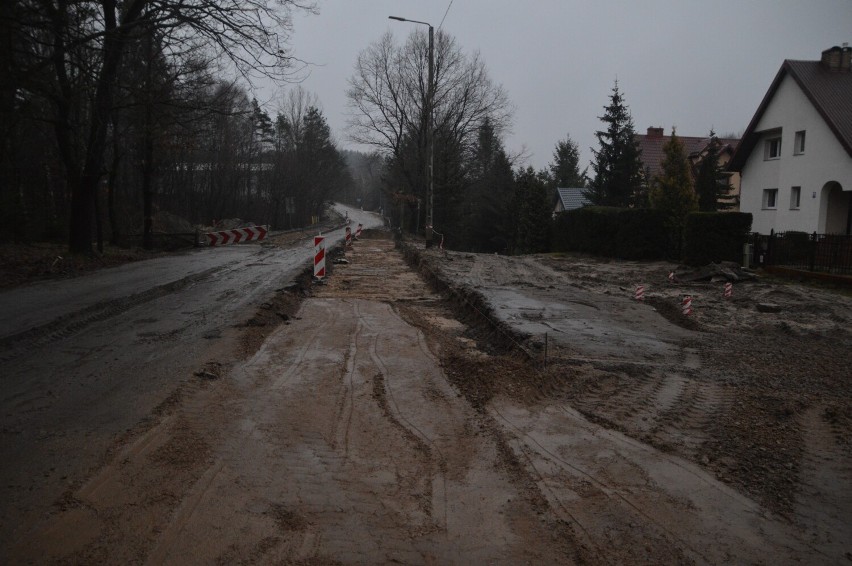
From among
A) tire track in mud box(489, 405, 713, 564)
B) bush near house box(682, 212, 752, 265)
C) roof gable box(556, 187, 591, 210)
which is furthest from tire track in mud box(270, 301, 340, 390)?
roof gable box(556, 187, 591, 210)

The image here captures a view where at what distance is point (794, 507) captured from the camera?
12.2ft

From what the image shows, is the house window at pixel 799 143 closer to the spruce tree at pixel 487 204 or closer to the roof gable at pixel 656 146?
the roof gable at pixel 656 146

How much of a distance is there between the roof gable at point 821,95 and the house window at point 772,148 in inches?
27.5

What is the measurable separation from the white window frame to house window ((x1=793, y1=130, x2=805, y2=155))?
74.7 inches

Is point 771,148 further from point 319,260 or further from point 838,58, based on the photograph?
point 319,260

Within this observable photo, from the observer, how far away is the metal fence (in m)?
16.4

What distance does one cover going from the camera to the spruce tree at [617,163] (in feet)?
129

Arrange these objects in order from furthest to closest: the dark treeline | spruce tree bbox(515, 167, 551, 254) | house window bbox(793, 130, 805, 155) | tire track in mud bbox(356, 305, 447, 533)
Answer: spruce tree bbox(515, 167, 551, 254) < house window bbox(793, 130, 805, 155) < the dark treeline < tire track in mud bbox(356, 305, 447, 533)

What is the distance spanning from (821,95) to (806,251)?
41.9 ft

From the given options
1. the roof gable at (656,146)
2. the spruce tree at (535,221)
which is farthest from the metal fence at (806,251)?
the roof gable at (656,146)

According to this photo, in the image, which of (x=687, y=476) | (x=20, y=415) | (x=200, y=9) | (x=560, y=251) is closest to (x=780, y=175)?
(x=560, y=251)

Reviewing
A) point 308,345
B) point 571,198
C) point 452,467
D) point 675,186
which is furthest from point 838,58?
point 452,467

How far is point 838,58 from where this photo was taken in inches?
1103

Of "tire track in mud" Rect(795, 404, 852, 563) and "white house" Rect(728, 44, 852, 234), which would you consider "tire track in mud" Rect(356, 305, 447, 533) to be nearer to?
"tire track in mud" Rect(795, 404, 852, 563)
